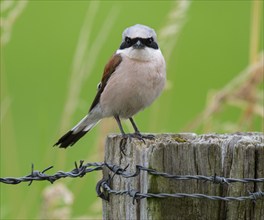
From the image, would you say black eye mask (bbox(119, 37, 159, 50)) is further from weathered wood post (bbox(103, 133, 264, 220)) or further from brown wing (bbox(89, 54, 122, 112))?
weathered wood post (bbox(103, 133, 264, 220))

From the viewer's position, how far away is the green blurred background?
17.6 feet

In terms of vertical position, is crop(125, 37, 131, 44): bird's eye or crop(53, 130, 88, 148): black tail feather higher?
crop(125, 37, 131, 44): bird's eye

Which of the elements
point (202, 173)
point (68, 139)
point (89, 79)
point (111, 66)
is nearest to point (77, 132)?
point (68, 139)

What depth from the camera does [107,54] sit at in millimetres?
10625

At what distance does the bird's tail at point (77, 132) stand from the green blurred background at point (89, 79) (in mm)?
68

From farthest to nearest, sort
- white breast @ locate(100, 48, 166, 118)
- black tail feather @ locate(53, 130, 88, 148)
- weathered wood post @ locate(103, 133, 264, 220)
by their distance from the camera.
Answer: black tail feather @ locate(53, 130, 88, 148), white breast @ locate(100, 48, 166, 118), weathered wood post @ locate(103, 133, 264, 220)

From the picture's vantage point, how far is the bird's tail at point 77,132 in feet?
17.7

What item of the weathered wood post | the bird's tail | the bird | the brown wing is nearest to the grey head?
the bird

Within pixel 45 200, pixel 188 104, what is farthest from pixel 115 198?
pixel 188 104

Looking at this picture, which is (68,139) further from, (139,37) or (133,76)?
(139,37)

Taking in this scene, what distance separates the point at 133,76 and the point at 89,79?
498cm

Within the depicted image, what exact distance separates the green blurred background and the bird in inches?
5.6

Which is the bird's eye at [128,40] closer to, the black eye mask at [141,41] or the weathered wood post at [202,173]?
the black eye mask at [141,41]

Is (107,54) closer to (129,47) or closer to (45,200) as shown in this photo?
(129,47)
